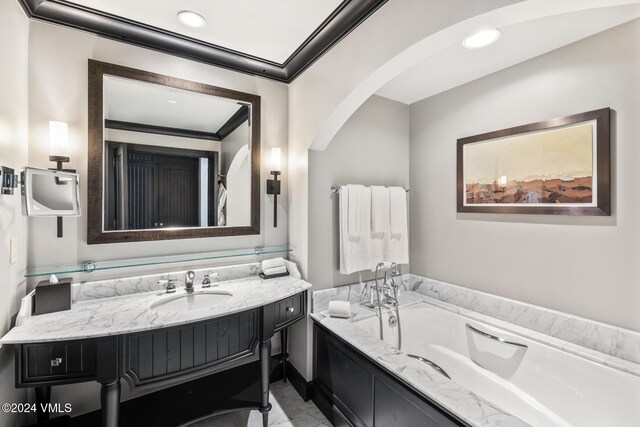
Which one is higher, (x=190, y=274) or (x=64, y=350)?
(x=190, y=274)

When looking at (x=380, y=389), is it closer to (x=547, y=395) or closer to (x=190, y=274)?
(x=547, y=395)

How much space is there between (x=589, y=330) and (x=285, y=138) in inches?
95.6

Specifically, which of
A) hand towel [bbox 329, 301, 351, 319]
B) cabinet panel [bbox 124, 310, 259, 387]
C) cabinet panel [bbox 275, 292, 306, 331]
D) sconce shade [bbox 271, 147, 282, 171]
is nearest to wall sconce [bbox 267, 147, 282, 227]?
sconce shade [bbox 271, 147, 282, 171]

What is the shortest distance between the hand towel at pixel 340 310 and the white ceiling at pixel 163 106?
1.59 m

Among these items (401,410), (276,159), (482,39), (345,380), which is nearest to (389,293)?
(345,380)

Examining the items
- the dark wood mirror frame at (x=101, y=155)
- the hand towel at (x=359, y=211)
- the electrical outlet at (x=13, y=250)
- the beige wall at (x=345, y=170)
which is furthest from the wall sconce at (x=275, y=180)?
the electrical outlet at (x=13, y=250)

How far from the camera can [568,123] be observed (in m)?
1.82

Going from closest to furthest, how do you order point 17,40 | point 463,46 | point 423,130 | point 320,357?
point 17,40
point 463,46
point 320,357
point 423,130

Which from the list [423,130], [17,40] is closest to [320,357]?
[423,130]

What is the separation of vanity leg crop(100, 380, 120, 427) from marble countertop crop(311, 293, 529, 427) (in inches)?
47.4

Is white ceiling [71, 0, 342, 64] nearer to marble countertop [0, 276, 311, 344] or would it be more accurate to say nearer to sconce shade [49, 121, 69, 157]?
sconce shade [49, 121, 69, 157]

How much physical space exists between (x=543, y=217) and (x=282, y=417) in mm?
2231

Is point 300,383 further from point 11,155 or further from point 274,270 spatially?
point 11,155

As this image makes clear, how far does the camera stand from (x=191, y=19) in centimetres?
176
